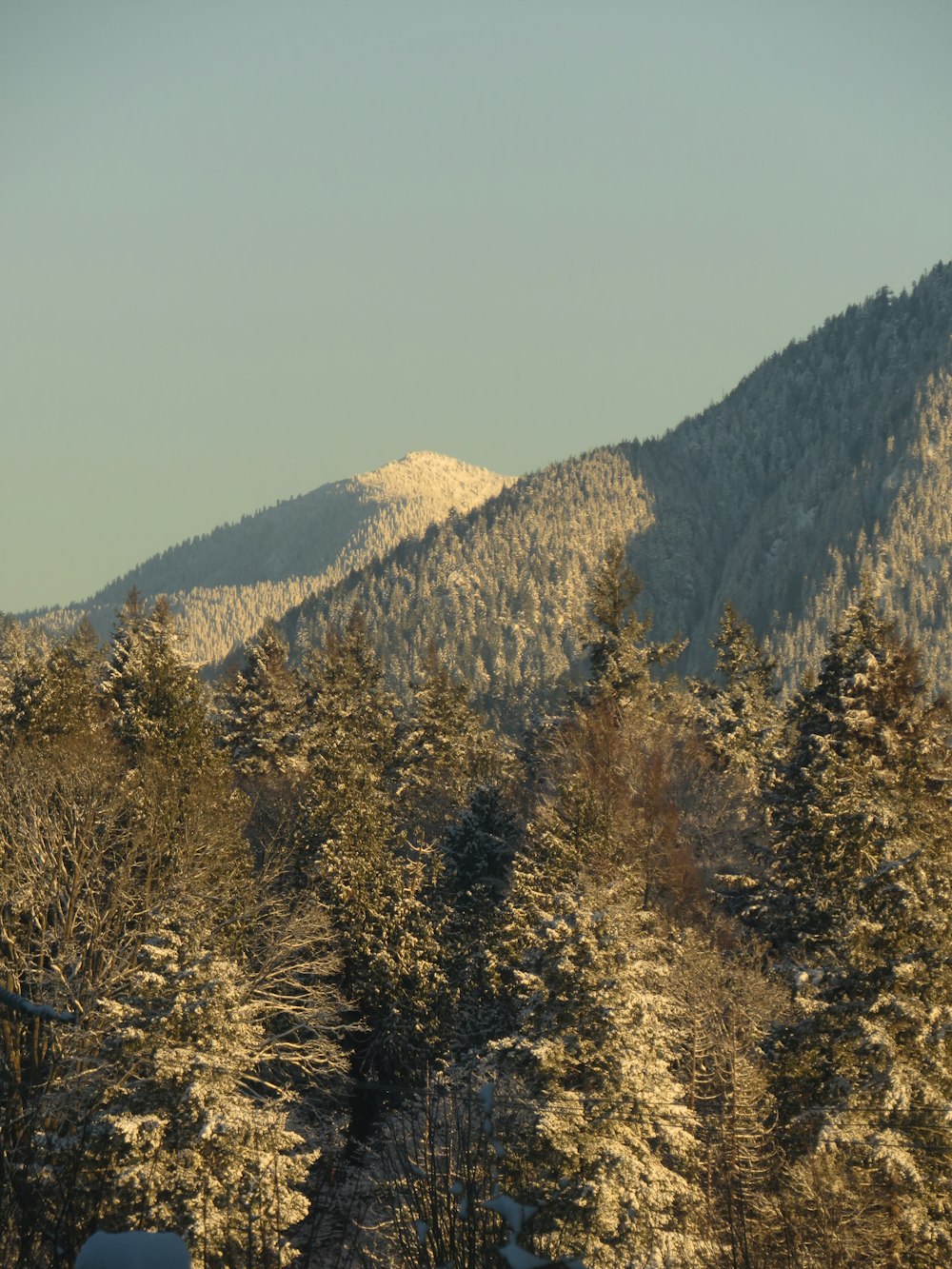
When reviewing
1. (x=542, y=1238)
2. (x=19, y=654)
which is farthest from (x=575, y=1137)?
(x=19, y=654)

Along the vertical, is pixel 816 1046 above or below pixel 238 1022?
below

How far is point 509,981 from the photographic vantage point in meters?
35.9

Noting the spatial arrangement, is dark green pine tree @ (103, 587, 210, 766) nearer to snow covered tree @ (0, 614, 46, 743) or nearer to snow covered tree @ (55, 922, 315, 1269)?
snow covered tree @ (0, 614, 46, 743)

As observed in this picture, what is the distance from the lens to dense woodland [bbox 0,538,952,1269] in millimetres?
20500

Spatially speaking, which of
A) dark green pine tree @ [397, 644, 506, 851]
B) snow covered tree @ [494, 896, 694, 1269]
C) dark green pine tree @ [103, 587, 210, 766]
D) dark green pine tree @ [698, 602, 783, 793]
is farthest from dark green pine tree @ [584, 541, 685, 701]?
snow covered tree @ [494, 896, 694, 1269]

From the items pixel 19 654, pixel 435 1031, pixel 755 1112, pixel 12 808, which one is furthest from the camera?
pixel 19 654

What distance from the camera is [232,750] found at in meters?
63.8

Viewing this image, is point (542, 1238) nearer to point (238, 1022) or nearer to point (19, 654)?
point (238, 1022)

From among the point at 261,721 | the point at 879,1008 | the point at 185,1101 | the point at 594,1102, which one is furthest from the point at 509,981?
the point at 261,721

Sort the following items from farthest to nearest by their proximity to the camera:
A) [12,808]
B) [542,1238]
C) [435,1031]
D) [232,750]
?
1. [232,750]
2. [435,1031]
3. [12,808]
4. [542,1238]

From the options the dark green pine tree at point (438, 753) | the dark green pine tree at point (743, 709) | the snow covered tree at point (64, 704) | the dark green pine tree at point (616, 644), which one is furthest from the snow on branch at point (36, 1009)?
the dark green pine tree at point (438, 753)

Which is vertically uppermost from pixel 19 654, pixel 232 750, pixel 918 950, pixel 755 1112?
pixel 19 654

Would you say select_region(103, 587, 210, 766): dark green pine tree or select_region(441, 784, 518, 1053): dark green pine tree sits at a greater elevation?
select_region(103, 587, 210, 766): dark green pine tree

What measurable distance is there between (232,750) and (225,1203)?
4031cm
